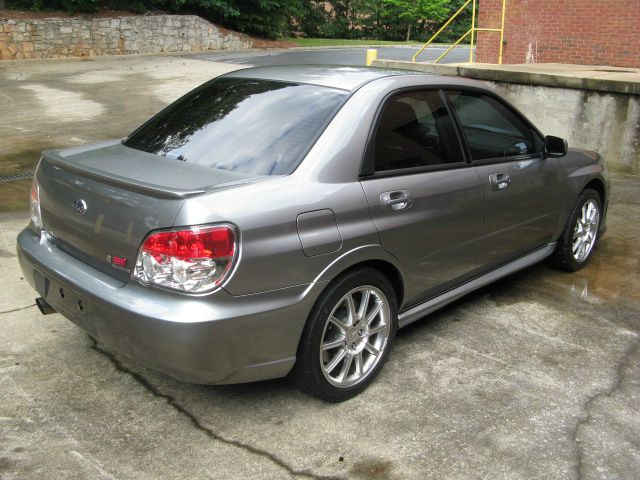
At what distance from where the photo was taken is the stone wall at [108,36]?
2000 cm

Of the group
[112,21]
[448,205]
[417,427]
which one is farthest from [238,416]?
[112,21]

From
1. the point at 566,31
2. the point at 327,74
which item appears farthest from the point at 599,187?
the point at 566,31

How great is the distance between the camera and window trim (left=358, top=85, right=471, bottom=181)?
12.1 feet

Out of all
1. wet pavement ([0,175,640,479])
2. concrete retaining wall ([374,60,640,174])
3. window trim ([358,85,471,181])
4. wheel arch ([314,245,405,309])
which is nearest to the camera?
wet pavement ([0,175,640,479])

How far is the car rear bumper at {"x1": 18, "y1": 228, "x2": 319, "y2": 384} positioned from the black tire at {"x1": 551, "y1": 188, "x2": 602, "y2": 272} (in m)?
2.84

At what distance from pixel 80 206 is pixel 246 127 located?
94 centimetres

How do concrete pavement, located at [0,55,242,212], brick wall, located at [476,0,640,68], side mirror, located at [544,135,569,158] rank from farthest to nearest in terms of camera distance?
brick wall, located at [476,0,640,68] < concrete pavement, located at [0,55,242,212] < side mirror, located at [544,135,569,158]

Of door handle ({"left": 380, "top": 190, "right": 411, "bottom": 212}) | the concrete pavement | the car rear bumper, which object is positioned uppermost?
door handle ({"left": 380, "top": 190, "right": 411, "bottom": 212})

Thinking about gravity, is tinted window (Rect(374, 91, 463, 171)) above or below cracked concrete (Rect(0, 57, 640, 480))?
above

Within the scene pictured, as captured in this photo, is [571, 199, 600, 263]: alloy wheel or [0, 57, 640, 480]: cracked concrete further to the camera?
[571, 199, 600, 263]: alloy wheel

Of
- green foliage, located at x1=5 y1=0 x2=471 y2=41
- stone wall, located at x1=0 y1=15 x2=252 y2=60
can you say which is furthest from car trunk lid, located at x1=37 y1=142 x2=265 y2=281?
green foliage, located at x1=5 y1=0 x2=471 y2=41

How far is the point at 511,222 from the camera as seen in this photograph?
470 cm

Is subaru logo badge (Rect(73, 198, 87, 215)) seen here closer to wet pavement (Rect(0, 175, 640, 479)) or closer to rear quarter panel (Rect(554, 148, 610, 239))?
wet pavement (Rect(0, 175, 640, 479))

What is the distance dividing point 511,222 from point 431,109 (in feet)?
3.30
